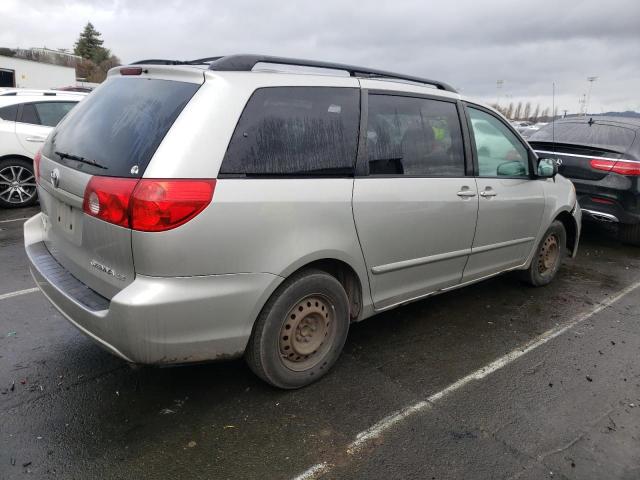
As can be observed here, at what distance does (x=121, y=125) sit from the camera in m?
2.64

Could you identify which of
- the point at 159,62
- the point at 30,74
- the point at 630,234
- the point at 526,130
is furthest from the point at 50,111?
the point at 30,74

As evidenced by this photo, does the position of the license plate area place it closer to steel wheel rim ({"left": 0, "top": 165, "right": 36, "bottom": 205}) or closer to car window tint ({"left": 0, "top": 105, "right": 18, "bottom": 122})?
steel wheel rim ({"left": 0, "top": 165, "right": 36, "bottom": 205})

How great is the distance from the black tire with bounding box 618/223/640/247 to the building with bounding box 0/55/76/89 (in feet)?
144

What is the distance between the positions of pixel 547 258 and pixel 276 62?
3.50m

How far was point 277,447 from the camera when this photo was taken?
252cm

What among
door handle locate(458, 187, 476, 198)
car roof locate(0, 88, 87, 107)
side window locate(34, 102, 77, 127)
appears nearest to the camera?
door handle locate(458, 187, 476, 198)

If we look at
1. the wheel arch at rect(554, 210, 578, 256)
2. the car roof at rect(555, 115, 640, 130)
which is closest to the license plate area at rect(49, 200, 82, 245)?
the wheel arch at rect(554, 210, 578, 256)

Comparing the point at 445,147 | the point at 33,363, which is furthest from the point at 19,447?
the point at 445,147

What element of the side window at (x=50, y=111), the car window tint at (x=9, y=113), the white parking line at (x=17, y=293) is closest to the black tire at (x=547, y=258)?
the white parking line at (x=17, y=293)

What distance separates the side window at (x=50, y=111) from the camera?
7887 mm

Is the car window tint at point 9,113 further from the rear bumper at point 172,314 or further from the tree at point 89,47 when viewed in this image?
the tree at point 89,47

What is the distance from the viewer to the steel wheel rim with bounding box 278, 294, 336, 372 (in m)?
2.88

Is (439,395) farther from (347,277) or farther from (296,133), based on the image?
(296,133)

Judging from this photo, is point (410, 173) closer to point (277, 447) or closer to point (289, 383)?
point (289, 383)
